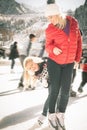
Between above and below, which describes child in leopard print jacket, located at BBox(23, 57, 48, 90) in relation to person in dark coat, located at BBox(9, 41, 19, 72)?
above

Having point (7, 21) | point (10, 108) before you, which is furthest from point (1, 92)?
point (7, 21)

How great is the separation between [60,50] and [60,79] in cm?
33

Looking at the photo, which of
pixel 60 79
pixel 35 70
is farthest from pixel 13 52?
pixel 60 79

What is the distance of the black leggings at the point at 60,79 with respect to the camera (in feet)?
9.48

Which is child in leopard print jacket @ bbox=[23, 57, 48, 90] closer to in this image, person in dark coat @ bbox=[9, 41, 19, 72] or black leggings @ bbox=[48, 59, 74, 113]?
black leggings @ bbox=[48, 59, 74, 113]

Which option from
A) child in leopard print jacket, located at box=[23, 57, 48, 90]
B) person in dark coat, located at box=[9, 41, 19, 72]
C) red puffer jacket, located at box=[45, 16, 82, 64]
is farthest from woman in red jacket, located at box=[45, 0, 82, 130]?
person in dark coat, located at box=[9, 41, 19, 72]

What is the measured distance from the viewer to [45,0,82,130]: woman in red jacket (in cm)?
287

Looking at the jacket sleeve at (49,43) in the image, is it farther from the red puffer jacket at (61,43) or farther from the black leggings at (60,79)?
the black leggings at (60,79)

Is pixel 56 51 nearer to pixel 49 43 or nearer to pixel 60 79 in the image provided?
pixel 49 43

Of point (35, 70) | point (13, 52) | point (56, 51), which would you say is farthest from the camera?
point (13, 52)

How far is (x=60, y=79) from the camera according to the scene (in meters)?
2.92

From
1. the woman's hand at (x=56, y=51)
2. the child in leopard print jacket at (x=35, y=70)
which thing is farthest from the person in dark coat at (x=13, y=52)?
the woman's hand at (x=56, y=51)

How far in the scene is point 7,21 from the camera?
82.4 feet

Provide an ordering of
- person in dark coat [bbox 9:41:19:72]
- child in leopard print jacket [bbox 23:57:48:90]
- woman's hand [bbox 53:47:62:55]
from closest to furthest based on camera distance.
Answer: woman's hand [bbox 53:47:62:55], child in leopard print jacket [bbox 23:57:48:90], person in dark coat [bbox 9:41:19:72]
